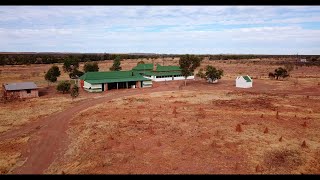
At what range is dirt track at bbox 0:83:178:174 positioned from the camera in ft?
67.3

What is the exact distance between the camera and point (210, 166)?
19312 mm

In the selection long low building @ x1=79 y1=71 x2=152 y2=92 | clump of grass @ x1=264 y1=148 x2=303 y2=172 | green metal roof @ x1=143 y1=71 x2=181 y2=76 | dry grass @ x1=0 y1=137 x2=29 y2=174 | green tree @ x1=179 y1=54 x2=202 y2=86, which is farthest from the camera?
green metal roof @ x1=143 y1=71 x2=181 y2=76

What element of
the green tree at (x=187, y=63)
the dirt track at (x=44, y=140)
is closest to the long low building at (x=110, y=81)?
the green tree at (x=187, y=63)

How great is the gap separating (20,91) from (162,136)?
3179cm

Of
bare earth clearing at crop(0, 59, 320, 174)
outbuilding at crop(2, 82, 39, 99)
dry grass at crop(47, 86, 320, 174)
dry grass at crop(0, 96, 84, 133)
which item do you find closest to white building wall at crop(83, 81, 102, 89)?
dry grass at crop(0, 96, 84, 133)

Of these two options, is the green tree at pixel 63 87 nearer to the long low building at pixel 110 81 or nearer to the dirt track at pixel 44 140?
the long low building at pixel 110 81

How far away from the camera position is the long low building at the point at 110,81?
5634 centimetres

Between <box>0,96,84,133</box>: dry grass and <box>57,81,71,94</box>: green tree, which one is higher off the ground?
<box>57,81,71,94</box>: green tree

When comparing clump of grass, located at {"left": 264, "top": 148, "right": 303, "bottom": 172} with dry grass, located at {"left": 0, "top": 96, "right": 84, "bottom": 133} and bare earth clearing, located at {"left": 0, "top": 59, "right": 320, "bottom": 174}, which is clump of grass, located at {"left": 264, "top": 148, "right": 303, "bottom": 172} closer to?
bare earth clearing, located at {"left": 0, "top": 59, "right": 320, "bottom": 174}

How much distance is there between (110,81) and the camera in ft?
190

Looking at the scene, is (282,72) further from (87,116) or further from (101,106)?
(87,116)

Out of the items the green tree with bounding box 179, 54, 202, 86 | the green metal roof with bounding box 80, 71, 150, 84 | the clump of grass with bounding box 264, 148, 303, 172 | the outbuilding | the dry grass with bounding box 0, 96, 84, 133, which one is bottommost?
the dry grass with bounding box 0, 96, 84, 133

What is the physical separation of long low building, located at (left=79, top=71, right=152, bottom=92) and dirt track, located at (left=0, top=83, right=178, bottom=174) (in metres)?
17.4
